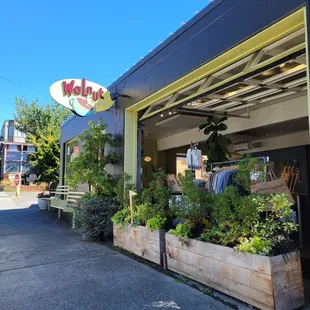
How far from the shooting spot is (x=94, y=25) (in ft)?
36.4

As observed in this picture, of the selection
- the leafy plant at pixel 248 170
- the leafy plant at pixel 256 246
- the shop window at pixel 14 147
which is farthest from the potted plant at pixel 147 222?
the shop window at pixel 14 147

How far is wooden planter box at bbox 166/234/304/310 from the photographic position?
103 inches

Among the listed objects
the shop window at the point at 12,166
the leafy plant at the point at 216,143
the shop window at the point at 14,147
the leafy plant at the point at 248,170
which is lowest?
the leafy plant at the point at 248,170

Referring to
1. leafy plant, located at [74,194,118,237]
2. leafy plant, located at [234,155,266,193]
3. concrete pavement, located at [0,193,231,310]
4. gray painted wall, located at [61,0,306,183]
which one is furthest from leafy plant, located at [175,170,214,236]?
leafy plant, located at [74,194,118,237]

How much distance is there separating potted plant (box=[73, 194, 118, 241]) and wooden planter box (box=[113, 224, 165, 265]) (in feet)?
1.73

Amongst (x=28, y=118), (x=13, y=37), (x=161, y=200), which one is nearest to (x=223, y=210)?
(x=161, y=200)

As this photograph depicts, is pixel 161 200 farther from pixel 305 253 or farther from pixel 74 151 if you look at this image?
pixel 74 151

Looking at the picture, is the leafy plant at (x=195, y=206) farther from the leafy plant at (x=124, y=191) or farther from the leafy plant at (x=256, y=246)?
the leafy plant at (x=124, y=191)

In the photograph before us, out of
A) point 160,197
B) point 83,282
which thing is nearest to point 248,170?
point 160,197

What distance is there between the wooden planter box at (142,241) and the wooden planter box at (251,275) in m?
0.78

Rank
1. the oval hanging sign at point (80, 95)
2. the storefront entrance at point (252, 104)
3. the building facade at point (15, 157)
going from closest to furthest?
the storefront entrance at point (252, 104), the oval hanging sign at point (80, 95), the building facade at point (15, 157)

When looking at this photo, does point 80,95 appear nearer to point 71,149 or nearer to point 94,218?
point 94,218

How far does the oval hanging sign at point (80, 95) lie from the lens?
5.61 metres

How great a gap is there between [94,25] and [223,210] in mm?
10073
